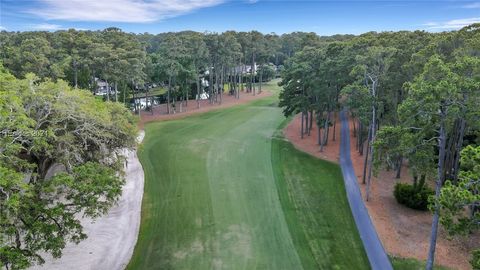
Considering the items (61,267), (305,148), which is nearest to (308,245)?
(61,267)

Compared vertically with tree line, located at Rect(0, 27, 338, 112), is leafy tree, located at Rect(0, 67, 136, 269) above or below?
below

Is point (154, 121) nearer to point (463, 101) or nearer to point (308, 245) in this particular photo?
point (308, 245)

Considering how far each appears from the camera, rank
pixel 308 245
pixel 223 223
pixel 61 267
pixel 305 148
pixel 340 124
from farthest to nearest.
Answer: pixel 340 124
pixel 305 148
pixel 223 223
pixel 308 245
pixel 61 267

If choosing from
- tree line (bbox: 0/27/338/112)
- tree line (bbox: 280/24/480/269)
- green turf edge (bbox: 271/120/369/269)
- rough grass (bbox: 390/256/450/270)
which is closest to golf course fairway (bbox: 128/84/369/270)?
green turf edge (bbox: 271/120/369/269)

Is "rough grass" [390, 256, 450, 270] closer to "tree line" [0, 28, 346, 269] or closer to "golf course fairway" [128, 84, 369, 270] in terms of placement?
"golf course fairway" [128, 84, 369, 270]

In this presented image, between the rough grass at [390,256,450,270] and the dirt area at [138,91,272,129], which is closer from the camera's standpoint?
the rough grass at [390,256,450,270]

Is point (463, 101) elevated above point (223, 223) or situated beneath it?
elevated above

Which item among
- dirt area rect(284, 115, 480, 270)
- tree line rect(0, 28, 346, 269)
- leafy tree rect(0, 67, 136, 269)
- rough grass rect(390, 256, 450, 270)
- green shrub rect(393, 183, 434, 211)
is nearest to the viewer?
leafy tree rect(0, 67, 136, 269)
